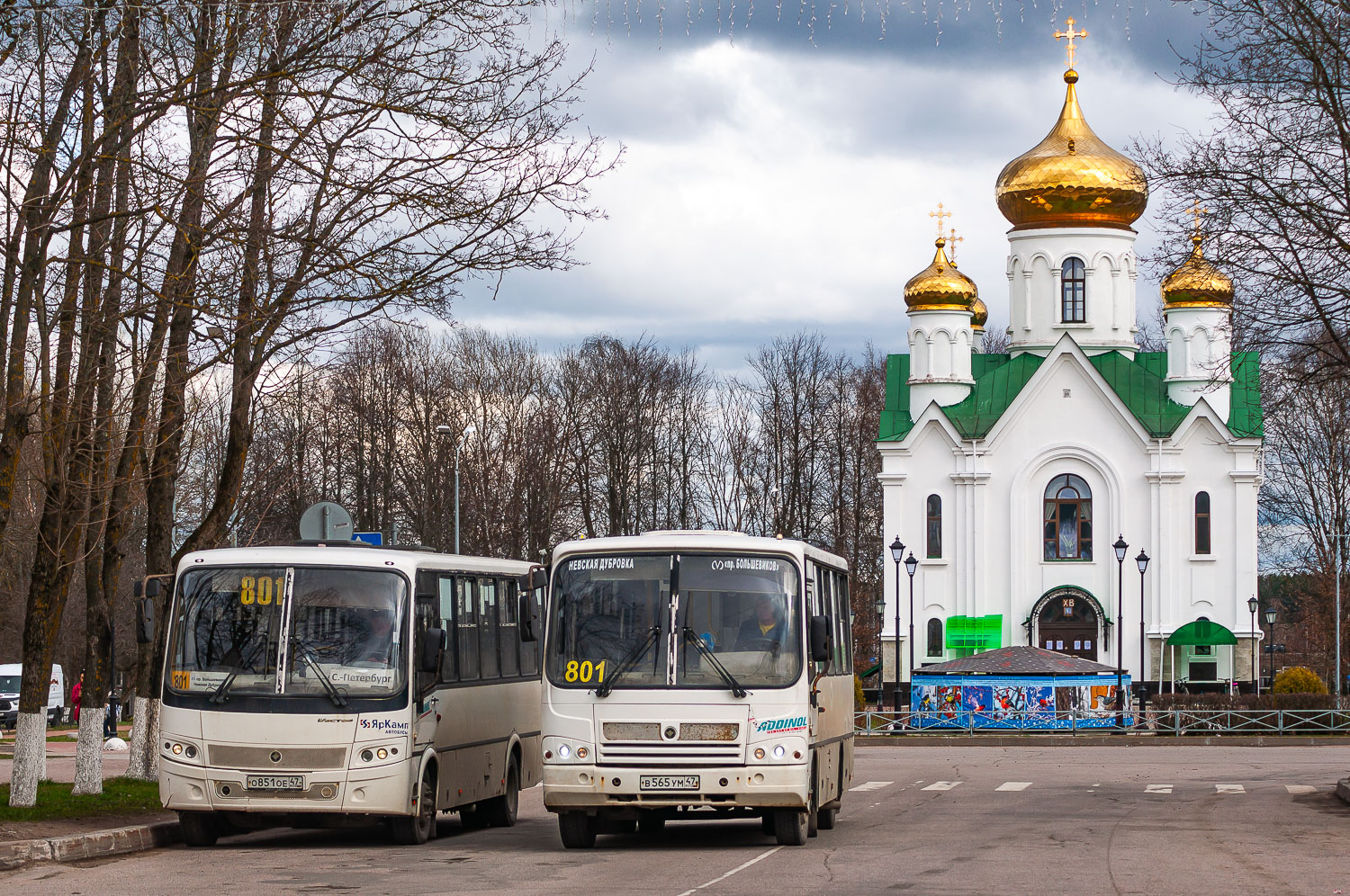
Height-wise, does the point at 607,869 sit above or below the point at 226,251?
below

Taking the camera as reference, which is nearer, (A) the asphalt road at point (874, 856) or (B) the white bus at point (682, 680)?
(A) the asphalt road at point (874, 856)

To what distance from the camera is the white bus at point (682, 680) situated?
50.8ft

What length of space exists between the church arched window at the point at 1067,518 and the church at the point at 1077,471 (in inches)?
2.3

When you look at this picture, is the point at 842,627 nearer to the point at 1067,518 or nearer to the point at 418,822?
the point at 418,822

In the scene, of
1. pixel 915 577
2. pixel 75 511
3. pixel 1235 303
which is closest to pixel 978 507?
pixel 915 577

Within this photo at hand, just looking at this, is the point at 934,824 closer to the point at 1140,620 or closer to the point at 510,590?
the point at 510,590

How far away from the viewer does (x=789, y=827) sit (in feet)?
53.0

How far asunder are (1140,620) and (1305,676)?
6964 mm

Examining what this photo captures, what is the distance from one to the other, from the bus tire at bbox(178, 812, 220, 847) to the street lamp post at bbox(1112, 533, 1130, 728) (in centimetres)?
2999

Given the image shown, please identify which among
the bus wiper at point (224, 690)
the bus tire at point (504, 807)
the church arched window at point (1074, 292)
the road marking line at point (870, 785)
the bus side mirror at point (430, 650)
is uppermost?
the church arched window at point (1074, 292)

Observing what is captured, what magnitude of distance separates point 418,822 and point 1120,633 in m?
36.9

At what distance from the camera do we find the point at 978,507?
6059 cm

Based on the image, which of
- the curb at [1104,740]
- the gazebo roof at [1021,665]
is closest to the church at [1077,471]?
the gazebo roof at [1021,665]

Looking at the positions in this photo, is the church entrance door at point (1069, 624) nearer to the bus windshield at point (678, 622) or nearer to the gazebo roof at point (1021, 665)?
the gazebo roof at point (1021, 665)
